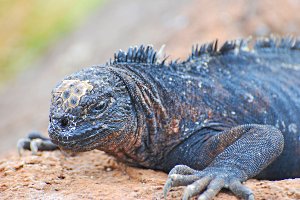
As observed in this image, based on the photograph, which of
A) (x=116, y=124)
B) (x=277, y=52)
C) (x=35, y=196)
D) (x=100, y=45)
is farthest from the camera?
(x=100, y=45)

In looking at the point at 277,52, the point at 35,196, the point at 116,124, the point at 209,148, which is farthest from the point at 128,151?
the point at 277,52

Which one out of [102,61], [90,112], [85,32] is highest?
[85,32]

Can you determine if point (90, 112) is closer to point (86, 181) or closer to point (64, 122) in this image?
point (64, 122)

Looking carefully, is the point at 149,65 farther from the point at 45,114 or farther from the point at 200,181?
the point at 45,114

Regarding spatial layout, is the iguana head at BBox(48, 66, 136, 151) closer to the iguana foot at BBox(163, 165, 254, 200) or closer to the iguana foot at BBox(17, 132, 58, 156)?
the iguana foot at BBox(163, 165, 254, 200)

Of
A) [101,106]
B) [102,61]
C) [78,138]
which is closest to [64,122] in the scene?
[78,138]

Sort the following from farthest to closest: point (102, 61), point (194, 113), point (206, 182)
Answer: point (102, 61)
point (194, 113)
point (206, 182)

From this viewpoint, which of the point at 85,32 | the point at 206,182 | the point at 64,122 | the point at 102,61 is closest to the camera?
the point at 206,182

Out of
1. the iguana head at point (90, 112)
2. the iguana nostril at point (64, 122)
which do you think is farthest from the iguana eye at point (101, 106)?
the iguana nostril at point (64, 122)
